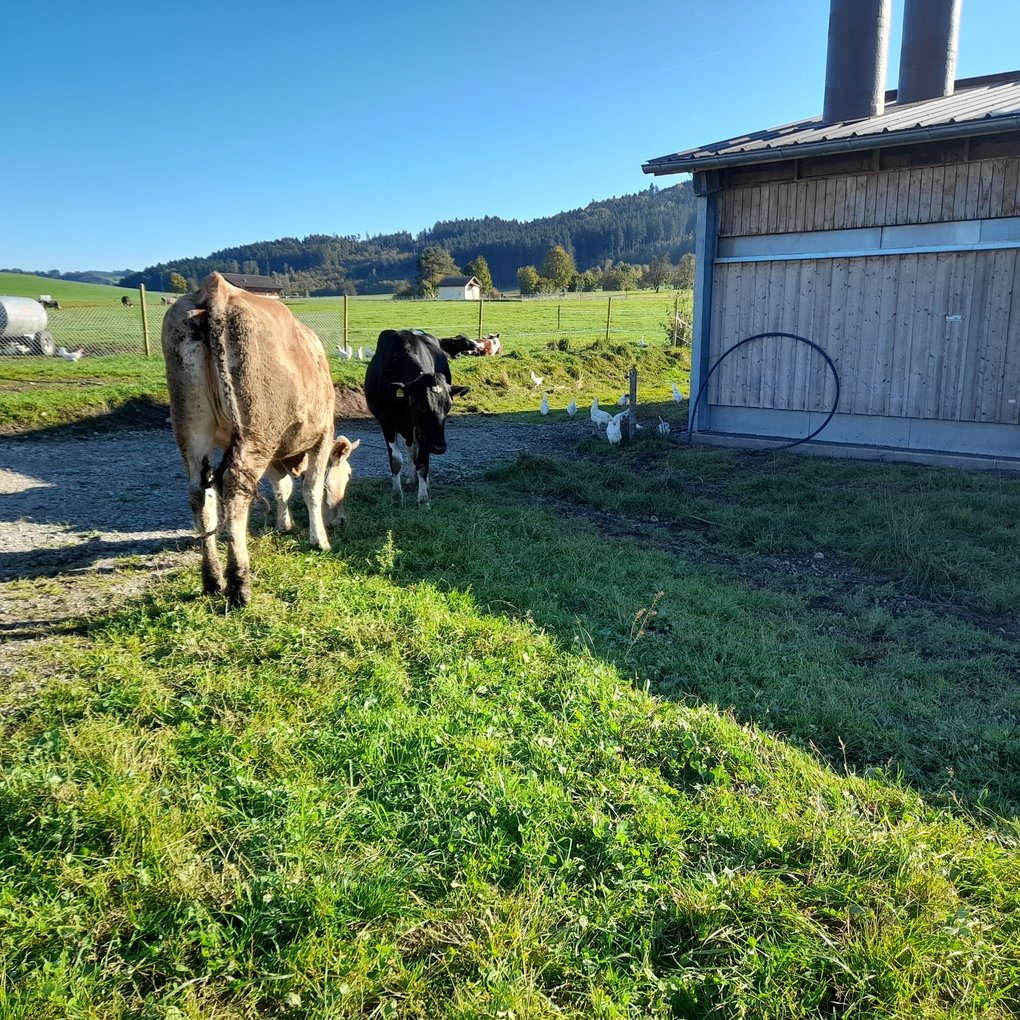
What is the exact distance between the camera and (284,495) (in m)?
6.80

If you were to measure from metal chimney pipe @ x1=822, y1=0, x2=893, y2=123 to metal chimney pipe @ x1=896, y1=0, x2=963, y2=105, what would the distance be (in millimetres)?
1648

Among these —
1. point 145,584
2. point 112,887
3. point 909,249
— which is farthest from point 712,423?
point 112,887

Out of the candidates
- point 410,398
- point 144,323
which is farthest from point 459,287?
point 410,398

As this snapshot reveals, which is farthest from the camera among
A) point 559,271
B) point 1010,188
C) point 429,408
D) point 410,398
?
point 559,271

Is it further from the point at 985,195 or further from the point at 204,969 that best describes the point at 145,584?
the point at 985,195

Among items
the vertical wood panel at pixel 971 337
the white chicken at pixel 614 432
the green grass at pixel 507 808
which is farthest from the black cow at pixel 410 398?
the vertical wood panel at pixel 971 337

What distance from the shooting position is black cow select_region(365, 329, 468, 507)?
803cm

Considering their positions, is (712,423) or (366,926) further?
(712,423)

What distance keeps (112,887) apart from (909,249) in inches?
478

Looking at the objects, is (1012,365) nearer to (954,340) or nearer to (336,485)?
(954,340)

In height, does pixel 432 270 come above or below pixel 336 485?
above

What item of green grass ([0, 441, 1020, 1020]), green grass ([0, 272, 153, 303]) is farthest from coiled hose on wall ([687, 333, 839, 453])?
green grass ([0, 272, 153, 303])

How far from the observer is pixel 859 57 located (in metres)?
12.6

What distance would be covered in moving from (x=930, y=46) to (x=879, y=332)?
6582 mm
